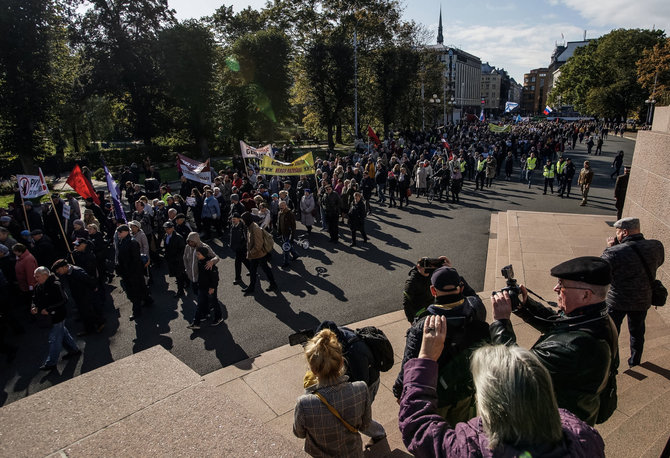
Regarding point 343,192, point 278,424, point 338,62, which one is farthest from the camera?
point 338,62

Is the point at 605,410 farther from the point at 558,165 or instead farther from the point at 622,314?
the point at 558,165

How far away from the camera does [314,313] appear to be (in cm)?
795

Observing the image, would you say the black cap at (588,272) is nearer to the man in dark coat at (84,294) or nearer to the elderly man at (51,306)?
the elderly man at (51,306)

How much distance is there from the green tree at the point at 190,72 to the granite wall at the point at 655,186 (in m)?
32.7

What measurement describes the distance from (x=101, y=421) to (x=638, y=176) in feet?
35.8

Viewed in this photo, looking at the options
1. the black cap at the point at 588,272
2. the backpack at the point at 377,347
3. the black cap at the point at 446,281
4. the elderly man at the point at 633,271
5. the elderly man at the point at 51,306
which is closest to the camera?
the black cap at the point at 588,272

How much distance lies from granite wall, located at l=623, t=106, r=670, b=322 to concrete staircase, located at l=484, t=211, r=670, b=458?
1283 millimetres

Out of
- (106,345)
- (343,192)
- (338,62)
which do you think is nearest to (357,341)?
(106,345)

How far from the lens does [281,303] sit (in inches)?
332

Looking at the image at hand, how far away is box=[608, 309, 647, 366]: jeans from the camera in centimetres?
493

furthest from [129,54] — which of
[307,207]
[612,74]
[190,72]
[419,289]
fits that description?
[612,74]

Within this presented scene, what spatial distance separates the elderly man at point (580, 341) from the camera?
2.20 m

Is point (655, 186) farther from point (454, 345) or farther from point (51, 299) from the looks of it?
point (51, 299)

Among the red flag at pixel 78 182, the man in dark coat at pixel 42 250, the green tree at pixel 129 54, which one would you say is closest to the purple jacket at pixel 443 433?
the man in dark coat at pixel 42 250
